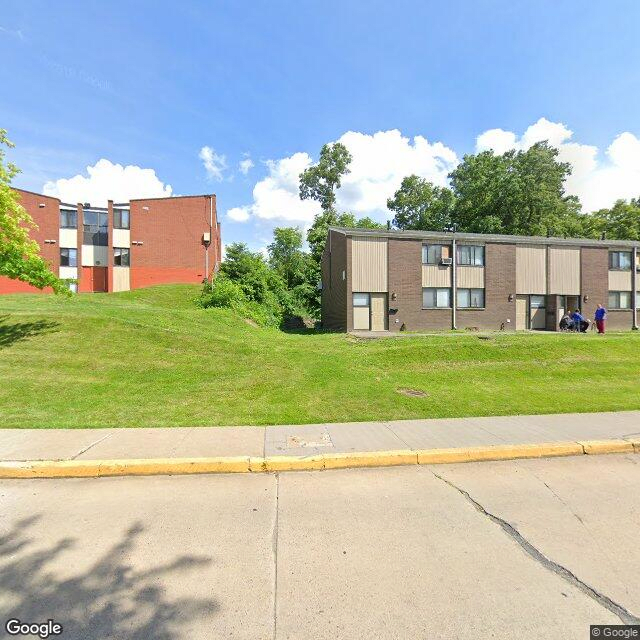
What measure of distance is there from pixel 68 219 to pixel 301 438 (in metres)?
36.8

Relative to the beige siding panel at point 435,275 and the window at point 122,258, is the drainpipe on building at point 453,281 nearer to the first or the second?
the beige siding panel at point 435,275

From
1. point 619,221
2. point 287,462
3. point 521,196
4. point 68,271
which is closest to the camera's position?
point 287,462

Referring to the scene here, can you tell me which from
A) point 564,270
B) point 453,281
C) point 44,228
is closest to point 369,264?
point 453,281

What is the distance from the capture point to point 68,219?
32469 millimetres

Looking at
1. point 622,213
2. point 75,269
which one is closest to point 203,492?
point 75,269

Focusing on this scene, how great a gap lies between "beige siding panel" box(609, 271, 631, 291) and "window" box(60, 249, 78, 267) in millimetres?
43389

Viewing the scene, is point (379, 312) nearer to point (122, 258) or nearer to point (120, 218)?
point (122, 258)

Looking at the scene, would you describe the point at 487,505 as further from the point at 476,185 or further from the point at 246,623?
the point at 476,185

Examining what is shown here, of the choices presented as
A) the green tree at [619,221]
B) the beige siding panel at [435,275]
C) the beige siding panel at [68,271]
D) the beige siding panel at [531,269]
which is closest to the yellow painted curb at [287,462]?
the beige siding panel at [435,275]

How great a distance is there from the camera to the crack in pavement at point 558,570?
8.20 feet

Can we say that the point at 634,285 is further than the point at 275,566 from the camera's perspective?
Yes

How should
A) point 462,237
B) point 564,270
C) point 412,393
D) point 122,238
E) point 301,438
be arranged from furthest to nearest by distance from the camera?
point 122,238, point 564,270, point 462,237, point 412,393, point 301,438

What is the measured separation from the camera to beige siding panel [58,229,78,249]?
1266 inches

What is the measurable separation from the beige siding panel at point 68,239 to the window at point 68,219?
1.21 ft
